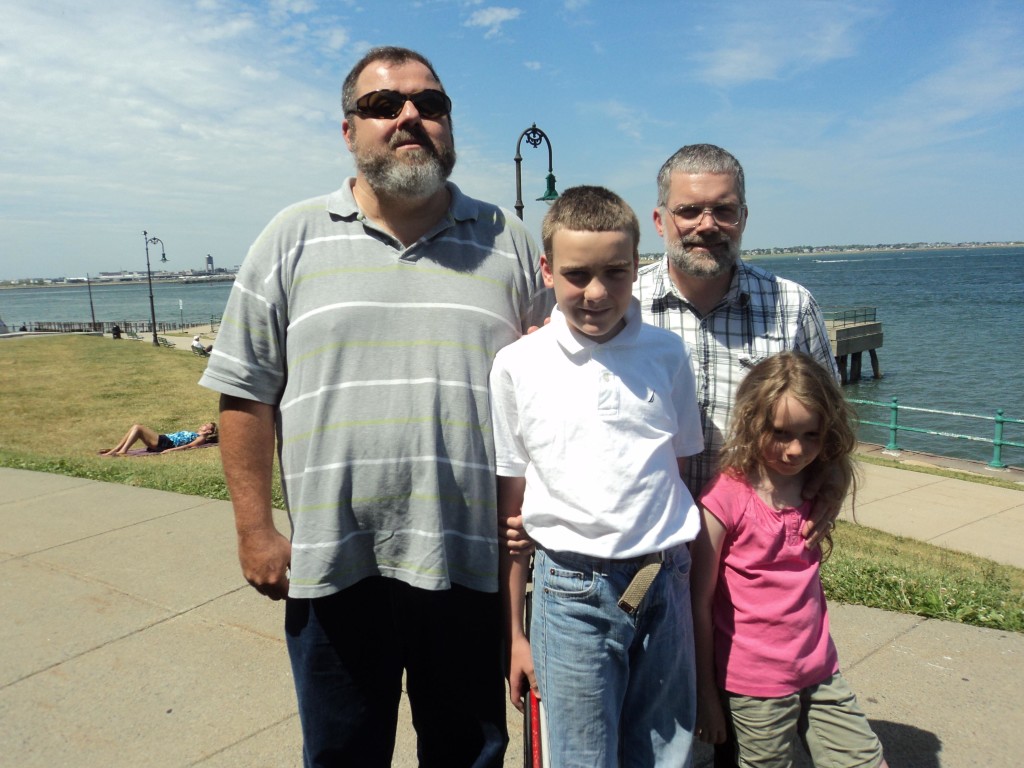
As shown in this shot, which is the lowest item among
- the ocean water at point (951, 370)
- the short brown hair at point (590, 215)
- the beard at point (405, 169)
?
the ocean water at point (951, 370)

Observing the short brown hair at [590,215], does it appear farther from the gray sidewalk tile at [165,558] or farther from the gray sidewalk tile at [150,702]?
the gray sidewalk tile at [165,558]

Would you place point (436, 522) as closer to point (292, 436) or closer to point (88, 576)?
point (292, 436)

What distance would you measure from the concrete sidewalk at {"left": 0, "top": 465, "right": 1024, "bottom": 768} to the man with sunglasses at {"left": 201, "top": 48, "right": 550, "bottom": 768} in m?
0.84

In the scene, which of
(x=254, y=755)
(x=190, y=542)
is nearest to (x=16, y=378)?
(x=190, y=542)

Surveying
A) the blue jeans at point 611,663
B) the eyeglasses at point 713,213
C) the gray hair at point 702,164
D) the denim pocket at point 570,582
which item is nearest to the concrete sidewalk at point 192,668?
the blue jeans at point 611,663

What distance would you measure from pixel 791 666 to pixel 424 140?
5.99 ft

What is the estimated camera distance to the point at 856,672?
3.45m

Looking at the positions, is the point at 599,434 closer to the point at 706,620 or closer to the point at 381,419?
the point at 381,419

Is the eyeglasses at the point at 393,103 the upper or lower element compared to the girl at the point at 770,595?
upper

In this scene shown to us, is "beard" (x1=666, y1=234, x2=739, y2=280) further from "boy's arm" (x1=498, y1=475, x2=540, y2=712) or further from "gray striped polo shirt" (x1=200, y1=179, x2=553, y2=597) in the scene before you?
"boy's arm" (x1=498, y1=475, x2=540, y2=712)

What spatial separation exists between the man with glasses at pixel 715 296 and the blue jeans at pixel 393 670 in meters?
0.83

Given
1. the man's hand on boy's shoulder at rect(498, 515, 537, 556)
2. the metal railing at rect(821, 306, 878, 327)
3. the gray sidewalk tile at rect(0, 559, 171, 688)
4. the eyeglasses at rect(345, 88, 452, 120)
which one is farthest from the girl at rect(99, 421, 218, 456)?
the metal railing at rect(821, 306, 878, 327)

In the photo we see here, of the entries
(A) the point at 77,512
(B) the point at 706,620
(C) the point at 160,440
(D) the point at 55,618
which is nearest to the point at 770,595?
(B) the point at 706,620

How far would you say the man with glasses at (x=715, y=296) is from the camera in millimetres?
2506
